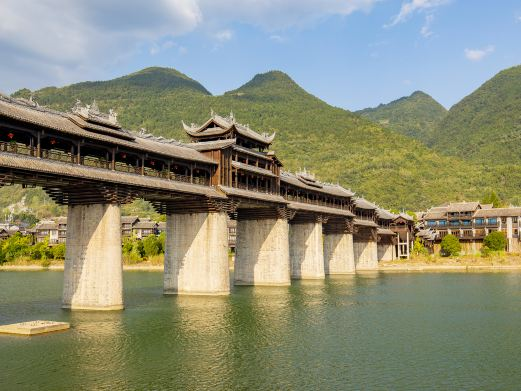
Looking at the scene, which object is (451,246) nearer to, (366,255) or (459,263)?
(459,263)

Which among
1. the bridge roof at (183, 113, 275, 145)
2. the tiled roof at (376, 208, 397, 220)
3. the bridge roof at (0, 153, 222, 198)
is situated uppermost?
the bridge roof at (183, 113, 275, 145)

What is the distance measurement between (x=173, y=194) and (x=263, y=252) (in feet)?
59.1

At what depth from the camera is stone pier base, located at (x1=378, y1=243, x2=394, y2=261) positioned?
105750 millimetres

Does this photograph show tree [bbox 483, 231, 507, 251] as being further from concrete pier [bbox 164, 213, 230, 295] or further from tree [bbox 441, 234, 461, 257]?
concrete pier [bbox 164, 213, 230, 295]

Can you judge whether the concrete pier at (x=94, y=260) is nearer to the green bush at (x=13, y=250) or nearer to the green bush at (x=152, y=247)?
the green bush at (x=152, y=247)

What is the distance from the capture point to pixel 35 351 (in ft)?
86.4

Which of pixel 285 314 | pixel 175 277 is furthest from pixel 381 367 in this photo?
pixel 175 277

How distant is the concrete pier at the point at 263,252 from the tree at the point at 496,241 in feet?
176

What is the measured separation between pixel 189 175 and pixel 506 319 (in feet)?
94.4

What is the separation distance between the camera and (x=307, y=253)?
70.3 metres

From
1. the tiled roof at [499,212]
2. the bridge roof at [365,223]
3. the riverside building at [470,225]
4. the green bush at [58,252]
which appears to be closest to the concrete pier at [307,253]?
the bridge roof at [365,223]

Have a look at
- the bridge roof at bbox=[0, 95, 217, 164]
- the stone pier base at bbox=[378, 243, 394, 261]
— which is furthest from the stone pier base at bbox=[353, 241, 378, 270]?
the bridge roof at bbox=[0, 95, 217, 164]

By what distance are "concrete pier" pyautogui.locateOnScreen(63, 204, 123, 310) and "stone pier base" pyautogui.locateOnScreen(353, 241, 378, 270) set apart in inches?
2435

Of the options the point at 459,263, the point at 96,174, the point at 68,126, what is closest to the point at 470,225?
the point at 459,263
